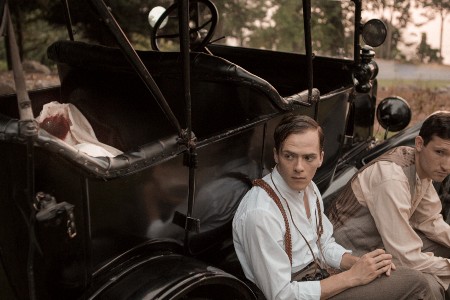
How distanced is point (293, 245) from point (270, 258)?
224mm

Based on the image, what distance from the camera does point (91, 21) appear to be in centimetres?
830

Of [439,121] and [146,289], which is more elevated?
[439,121]

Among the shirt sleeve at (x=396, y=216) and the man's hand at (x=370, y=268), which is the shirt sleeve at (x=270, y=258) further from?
the shirt sleeve at (x=396, y=216)

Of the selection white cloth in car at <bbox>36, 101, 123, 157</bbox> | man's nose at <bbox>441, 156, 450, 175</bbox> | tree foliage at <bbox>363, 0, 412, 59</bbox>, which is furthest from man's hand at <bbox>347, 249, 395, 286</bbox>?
tree foliage at <bbox>363, 0, 412, 59</bbox>

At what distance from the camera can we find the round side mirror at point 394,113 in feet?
13.1

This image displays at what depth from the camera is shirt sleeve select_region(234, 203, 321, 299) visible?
197cm

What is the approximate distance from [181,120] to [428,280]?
4.57 ft

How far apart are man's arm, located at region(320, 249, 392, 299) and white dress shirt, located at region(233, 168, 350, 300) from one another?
0.06 m

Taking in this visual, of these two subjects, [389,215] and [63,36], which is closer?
[389,215]

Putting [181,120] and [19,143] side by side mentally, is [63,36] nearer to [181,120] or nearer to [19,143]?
→ [181,120]

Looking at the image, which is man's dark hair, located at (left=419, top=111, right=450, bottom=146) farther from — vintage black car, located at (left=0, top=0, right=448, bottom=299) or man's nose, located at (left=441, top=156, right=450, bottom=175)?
vintage black car, located at (left=0, top=0, right=448, bottom=299)

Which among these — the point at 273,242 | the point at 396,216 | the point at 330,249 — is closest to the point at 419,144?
the point at 396,216

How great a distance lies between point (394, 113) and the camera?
3.99m

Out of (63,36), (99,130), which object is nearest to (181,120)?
(99,130)
